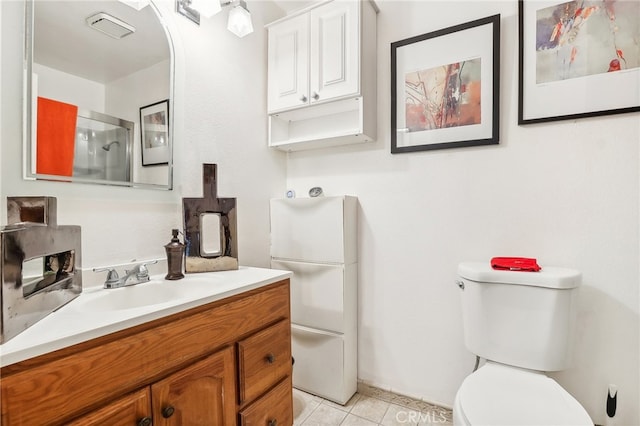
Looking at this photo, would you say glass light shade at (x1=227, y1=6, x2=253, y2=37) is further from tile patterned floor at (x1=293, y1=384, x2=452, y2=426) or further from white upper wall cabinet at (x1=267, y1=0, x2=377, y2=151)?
tile patterned floor at (x1=293, y1=384, x2=452, y2=426)

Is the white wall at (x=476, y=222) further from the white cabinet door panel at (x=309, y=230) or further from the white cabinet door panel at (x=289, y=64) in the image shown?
the white cabinet door panel at (x=289, y=64)

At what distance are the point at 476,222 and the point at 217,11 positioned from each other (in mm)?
1589

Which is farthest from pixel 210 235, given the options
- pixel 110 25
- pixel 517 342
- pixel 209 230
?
pixel 517 342

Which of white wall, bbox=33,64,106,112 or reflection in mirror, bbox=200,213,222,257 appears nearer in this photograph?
white wall, bbox=33,64,106,112

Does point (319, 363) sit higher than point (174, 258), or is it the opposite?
point (174, 258)

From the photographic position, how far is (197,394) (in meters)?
0.90

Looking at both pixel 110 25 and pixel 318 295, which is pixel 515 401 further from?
pixel 110 25

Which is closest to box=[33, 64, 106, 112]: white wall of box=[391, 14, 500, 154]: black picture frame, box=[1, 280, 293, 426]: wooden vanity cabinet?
box=[1, 280, 293, 426]: wooden vanity cabinet

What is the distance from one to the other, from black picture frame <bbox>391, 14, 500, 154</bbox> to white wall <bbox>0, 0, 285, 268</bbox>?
819 millimetres

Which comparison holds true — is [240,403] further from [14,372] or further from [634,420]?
[634,420]

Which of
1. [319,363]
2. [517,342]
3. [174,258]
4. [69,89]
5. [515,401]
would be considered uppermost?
[69,89]

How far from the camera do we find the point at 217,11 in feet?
4.39

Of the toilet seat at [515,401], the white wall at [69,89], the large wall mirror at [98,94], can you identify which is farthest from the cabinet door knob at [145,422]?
the white wall at [69,89]

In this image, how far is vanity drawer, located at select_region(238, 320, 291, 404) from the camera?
3.45ft
